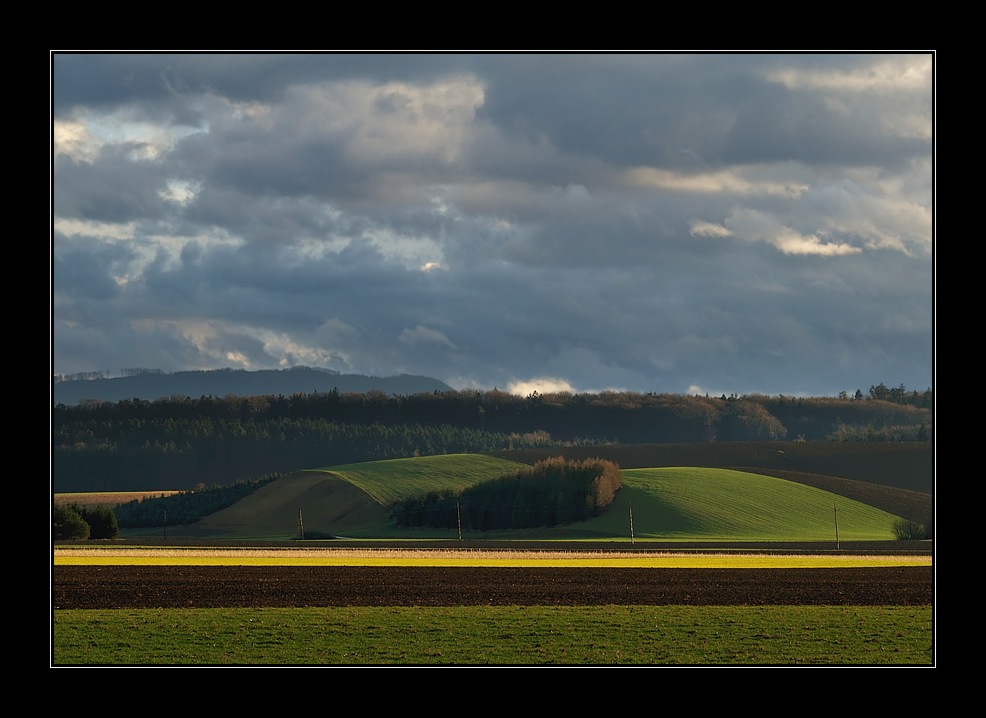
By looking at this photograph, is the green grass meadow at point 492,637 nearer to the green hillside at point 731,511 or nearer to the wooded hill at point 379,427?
the green hillside at point 731,511

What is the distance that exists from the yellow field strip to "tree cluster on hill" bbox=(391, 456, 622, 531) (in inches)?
1178

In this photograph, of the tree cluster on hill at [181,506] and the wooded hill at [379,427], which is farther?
the wooded hill at [379,427]

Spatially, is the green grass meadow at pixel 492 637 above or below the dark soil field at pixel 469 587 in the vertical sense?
above

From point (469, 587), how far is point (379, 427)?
144 m

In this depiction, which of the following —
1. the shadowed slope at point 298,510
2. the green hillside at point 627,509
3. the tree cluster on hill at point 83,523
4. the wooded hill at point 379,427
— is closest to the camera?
the tree cluster on hill at point 83,523

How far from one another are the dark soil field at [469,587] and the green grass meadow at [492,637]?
185 centimetres

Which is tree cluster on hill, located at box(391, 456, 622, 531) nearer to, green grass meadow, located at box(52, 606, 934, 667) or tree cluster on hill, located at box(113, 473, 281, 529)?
tree cluster on hill, located at box(113, 473, 281, 529)

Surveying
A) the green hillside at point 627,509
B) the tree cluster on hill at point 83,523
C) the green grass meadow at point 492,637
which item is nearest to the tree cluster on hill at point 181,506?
the green hillside at point 627,509

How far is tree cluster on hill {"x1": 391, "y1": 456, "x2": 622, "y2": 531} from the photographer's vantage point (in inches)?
3410

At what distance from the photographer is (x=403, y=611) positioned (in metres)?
28.8

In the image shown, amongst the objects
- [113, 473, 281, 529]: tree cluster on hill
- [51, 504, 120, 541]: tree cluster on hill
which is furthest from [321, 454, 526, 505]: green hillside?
[51, 504, 120, 541]: tree cluster on hill

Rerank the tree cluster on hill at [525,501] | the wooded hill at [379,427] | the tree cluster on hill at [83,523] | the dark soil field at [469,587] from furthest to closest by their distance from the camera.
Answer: the wooded hill at [379,427] < the tree cluster on hill at [525,501] < the tree cluster on hill at [83,523] < the dark soil field at [469,587]

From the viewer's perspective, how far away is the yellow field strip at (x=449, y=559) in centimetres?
4622

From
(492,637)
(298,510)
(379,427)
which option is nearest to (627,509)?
(298,510)
